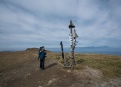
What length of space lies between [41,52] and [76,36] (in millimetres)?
6287

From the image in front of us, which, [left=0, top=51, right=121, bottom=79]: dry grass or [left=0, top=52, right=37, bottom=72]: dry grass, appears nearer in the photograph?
[left=0, top=51, right=121, bottom=79]: dry grass

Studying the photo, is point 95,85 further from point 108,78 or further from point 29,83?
point 29,83

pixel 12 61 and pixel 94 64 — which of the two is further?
pixel 12 61

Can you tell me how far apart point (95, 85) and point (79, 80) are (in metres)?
1.85

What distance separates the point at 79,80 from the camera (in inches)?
484

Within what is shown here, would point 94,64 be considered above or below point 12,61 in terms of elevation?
below

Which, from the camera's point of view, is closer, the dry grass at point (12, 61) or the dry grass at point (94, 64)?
Answer: the dry grass at point (94, 64)

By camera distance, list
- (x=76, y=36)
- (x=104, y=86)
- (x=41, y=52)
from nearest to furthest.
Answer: (x=104, y=86) < (x=41, y=52) < (x=76, y=36)

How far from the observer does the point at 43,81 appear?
12289mm

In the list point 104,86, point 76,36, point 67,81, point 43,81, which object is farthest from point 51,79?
point 76,36

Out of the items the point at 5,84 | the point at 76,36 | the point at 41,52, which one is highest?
the point at 76,36

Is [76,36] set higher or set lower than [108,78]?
higher

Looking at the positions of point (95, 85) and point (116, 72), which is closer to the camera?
point (95, 85)

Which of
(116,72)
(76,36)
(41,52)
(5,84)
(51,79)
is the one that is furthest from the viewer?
(76,36)
